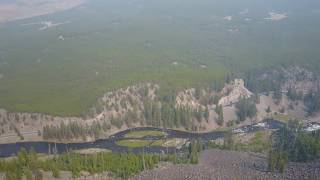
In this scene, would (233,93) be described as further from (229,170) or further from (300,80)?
(229,170)

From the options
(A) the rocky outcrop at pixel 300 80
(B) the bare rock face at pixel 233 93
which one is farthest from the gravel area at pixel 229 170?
(A) the rocky outcrop at pixel 300 80

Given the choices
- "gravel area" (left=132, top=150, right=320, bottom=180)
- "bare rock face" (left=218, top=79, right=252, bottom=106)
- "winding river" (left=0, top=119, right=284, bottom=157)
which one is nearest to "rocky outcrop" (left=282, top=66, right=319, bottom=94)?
"bare rock face" (left=218, top=79, right=252, bottom=106)

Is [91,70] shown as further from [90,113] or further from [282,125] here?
[282,125]

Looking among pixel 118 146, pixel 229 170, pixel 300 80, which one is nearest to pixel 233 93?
pixel 300 80

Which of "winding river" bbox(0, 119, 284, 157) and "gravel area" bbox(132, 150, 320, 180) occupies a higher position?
"gravel area" bbox(132, 150, 320, 180)

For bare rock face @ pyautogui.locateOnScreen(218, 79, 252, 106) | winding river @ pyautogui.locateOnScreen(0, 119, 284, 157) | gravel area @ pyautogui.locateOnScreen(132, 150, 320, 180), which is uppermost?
bare rock face @ pyautogui.locateOnScreen(218, 79, 252, 106)

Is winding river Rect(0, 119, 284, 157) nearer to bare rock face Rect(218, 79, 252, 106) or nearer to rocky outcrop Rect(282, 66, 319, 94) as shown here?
bare rock face Rect(218, 79, 252, 106)

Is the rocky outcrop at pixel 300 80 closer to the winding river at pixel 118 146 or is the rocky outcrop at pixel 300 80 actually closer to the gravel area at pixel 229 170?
the winding river at pixel 118 146

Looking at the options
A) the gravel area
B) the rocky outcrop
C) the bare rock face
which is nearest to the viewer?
the gravel area

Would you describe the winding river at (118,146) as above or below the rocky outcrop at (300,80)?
below
